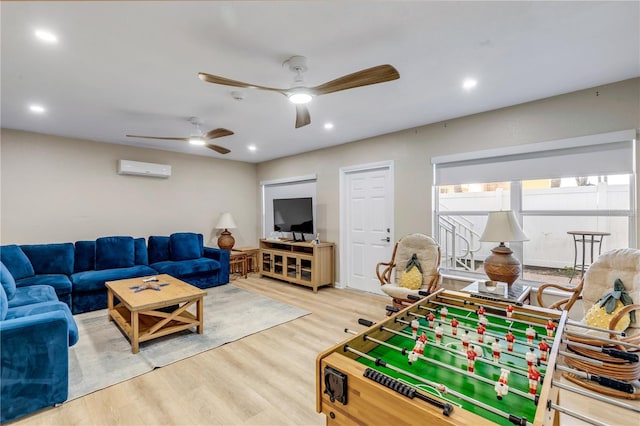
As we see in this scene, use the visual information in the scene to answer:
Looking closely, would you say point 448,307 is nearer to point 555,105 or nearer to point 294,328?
point 294,328

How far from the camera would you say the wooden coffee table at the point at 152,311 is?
278 centimetres

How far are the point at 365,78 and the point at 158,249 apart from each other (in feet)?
15.1

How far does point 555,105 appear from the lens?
3.00m

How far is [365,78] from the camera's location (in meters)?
2.07

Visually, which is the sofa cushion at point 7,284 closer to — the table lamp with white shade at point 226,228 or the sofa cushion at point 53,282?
the sofa cushion at point 53,282

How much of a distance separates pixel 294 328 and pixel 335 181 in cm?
272

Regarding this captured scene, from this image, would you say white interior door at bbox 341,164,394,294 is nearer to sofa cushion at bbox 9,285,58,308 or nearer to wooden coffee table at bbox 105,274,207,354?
wooden coffee table at bbox 105,274,207,354

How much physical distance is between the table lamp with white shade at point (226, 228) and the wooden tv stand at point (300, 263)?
712mm

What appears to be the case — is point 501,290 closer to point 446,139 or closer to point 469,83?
point 469,83

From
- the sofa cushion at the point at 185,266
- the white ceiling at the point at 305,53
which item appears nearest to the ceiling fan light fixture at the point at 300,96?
the white ceiling at the point at 305,53

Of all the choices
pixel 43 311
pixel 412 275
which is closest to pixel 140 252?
pixel 43 311

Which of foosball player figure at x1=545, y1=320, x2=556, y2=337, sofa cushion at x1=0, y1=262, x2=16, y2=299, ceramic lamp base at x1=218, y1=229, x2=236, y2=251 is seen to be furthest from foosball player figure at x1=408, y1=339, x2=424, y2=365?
ceramic lamp base at x1=218, y1=229, x2=236, y2=251

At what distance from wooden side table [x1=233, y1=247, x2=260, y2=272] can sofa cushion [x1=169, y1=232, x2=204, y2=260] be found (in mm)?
972

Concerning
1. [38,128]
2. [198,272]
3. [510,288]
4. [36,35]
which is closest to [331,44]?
[36,35]
